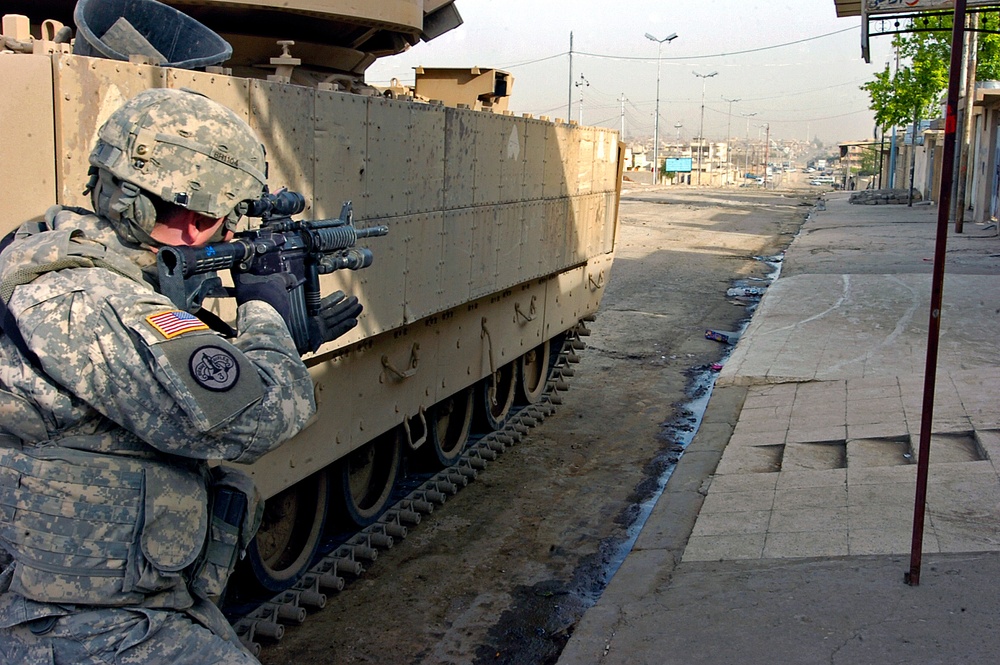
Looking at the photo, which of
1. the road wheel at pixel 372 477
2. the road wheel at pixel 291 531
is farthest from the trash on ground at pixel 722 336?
the road wheel at pixel 291 531

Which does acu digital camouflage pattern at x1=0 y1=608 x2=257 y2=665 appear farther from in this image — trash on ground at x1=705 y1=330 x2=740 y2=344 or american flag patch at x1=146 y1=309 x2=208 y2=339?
trash on ground at x1=705 y1=330 x2=740 y2=344

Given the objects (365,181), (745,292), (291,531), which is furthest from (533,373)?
(745,292)

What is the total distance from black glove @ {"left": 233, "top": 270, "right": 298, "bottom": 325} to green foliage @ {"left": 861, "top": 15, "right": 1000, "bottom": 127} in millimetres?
28171

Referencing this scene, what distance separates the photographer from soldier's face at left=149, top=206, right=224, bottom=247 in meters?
2.38

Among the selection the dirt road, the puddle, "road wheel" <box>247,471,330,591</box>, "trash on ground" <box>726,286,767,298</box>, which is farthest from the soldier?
"trash on ground" <box>726,286,767,298</box>

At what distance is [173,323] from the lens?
7.05 ft

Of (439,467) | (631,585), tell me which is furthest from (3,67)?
(439,467)

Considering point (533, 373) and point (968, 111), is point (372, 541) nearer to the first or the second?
point (533, 373)

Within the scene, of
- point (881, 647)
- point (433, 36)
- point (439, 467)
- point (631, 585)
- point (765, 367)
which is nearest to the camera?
point (881, 647)

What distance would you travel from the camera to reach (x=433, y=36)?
765cm

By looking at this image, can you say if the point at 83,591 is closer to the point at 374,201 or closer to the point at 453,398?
the point at 374,201

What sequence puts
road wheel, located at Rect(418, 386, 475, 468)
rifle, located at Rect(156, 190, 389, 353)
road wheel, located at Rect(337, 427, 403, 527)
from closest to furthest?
rifle, located at Rect(156, 190, 389, 353), road wheel, located at Rect(337, 427, 403, 527), road wheel, located at Rect(418, 386, 475, 468)

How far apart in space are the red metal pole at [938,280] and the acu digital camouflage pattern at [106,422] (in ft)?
9.31

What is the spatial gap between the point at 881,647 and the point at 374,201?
297 cm
